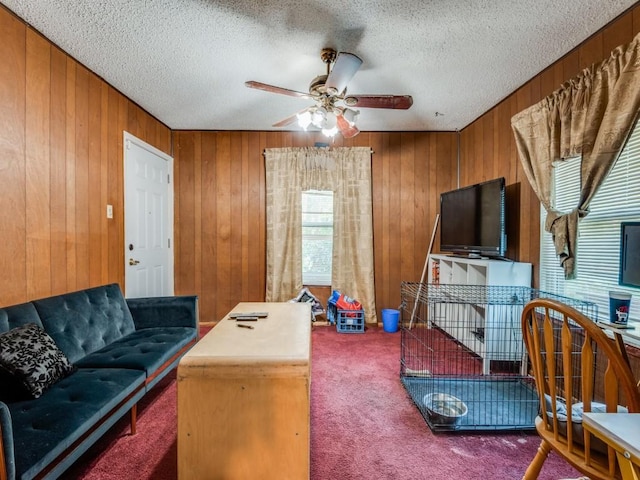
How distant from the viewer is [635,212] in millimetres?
1875

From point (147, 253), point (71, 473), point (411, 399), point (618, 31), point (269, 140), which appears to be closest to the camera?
point (71, 473)

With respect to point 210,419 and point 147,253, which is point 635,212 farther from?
point 147,253

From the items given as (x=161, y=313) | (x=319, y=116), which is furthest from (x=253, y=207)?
(x=319, y=116)

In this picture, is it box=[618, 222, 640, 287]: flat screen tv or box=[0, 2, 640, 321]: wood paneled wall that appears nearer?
box=[618, 222, 640, 287]: flat screen tv

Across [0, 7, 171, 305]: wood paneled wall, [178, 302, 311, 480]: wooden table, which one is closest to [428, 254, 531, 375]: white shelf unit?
[178, 302, 311, 480]: wooden table

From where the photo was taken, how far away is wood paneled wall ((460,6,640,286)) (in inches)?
79.8

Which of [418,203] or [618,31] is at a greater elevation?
[618,31]

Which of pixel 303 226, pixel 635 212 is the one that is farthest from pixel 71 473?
pixel 635 212

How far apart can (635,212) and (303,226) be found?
3.14 metres

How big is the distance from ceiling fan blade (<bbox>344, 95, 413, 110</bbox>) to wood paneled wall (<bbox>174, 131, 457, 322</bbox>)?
1.80m

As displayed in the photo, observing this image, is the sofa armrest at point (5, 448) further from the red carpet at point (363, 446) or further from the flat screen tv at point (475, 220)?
the flat screen tv at point (475, 220)

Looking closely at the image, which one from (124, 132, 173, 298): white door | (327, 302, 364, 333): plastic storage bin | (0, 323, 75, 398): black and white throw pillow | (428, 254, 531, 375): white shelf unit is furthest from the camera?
(327, 302, 364, 333): plastic storage bin

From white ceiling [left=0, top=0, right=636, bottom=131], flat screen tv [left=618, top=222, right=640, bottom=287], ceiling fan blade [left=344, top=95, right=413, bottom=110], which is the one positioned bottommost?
flat screen tv [left=618, top=222, right=640, bottom=287]

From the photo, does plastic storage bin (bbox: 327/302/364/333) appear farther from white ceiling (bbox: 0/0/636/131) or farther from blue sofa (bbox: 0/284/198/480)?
white ceiling (bbox: 0/0/636/131)
